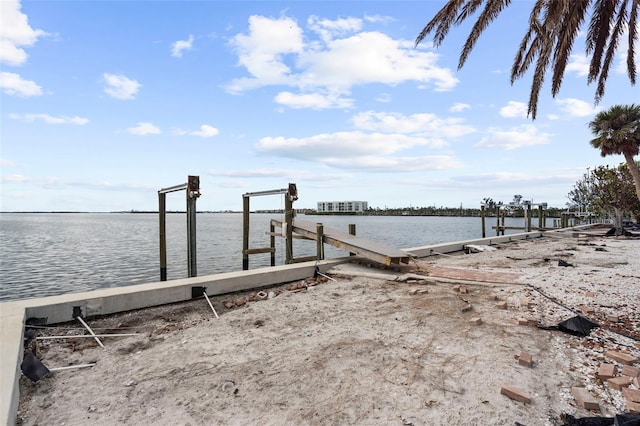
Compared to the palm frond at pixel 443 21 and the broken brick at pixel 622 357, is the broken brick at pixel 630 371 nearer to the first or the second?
the broken brick at pixel 622 357

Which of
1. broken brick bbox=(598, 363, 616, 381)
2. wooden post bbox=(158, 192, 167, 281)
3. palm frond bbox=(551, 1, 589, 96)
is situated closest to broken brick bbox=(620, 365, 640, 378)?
broken brick bbox=(598, 363, 616, 381)

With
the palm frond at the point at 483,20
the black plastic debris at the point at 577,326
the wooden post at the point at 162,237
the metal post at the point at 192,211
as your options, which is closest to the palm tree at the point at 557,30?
the palm frond at the point at 483,20

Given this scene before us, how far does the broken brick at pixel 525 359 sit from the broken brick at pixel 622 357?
3.04 ft

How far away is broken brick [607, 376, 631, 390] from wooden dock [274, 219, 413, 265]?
5607 mm

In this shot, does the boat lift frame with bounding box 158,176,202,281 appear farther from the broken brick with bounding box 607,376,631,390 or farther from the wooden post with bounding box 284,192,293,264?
the broken brick with bounding box 607,376,631,390

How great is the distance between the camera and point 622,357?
3959 millimetres

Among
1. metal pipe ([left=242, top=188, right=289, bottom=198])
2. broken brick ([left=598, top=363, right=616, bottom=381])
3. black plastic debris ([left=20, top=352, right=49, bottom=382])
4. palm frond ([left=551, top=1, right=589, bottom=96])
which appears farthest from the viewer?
metal pipe ([left=242, top=188, right=289, bottom=198])

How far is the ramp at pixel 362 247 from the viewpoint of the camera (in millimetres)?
9141

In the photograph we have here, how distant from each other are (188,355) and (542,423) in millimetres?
3830

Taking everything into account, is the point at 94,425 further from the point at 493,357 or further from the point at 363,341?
the point at 493,357

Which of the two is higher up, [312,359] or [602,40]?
[602,40]

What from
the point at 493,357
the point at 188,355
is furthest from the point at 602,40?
the point at 188,355

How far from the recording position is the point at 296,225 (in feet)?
43.8

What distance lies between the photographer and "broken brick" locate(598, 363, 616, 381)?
3584mm
